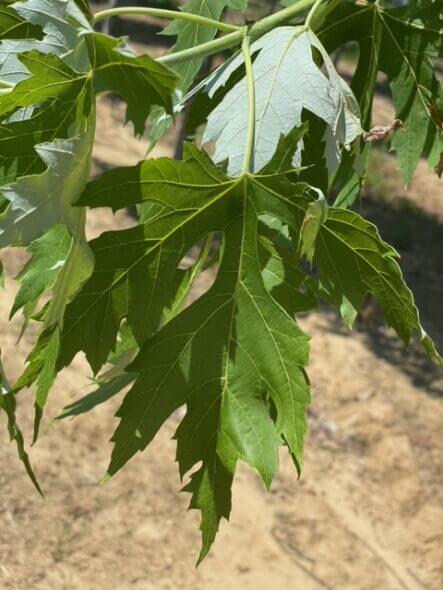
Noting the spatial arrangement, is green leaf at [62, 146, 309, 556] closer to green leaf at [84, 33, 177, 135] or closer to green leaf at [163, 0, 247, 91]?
green leaf at [84, 33, 177, 135]

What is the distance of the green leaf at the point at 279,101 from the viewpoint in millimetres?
946

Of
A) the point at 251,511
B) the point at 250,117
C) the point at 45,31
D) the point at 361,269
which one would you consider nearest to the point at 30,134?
the point at 45,31

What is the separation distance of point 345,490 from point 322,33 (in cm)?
323

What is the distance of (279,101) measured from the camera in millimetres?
971

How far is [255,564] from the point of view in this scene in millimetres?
3504

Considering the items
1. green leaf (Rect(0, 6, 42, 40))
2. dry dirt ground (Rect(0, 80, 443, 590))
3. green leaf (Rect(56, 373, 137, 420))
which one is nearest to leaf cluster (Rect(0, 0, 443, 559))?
green leaf (Rect(0, 6, 42, 40))

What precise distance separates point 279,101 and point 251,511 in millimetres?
3044

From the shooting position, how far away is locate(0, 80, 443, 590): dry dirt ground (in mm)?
3334

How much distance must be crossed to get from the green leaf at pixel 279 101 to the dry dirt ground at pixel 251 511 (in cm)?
253

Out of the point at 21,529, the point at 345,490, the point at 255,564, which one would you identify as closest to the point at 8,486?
the point at 21,529

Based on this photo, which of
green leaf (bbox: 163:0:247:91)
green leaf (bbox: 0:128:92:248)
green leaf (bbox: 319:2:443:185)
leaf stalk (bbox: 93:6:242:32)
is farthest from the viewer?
green leaf (bbox: 319:2:443:185)

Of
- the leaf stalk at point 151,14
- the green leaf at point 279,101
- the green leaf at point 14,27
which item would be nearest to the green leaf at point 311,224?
the green leaf at point 279,101

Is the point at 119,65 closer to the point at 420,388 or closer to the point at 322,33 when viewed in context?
the point at 322,33

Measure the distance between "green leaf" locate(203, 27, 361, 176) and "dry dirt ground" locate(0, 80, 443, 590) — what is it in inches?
99.7
